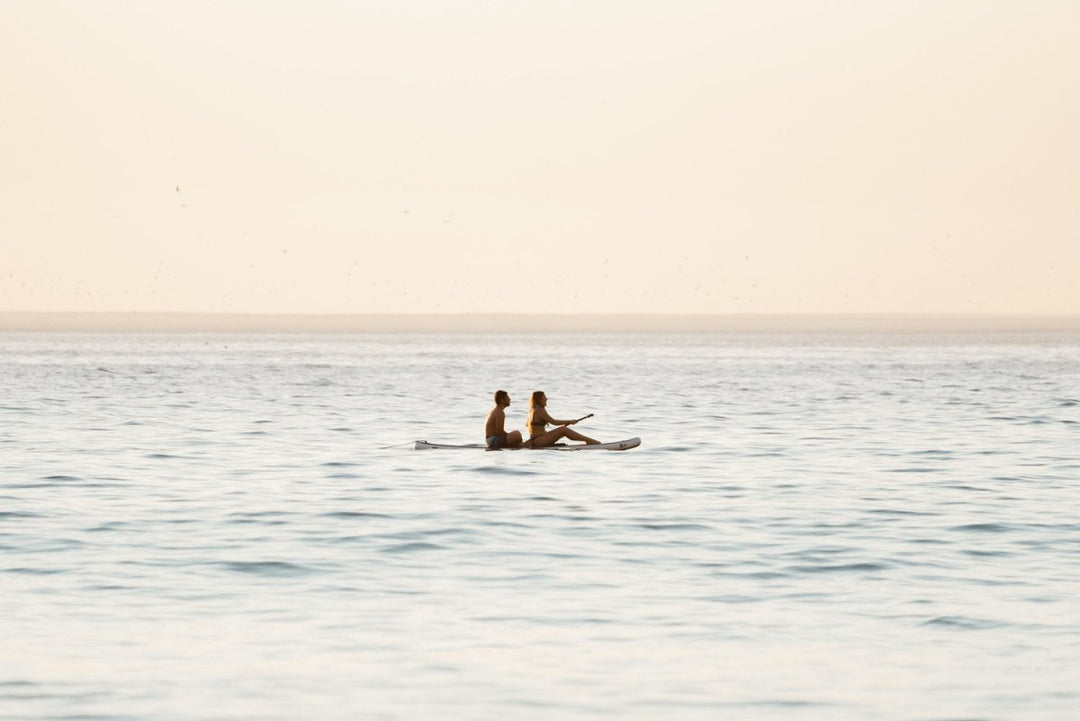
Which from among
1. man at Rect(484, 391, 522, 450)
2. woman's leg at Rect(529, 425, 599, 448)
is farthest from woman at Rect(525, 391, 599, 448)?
man at Rect(484, 391, 522, 450)

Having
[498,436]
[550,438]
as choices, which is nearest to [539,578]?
[498,436]

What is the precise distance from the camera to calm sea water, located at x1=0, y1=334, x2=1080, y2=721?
44.4 feet

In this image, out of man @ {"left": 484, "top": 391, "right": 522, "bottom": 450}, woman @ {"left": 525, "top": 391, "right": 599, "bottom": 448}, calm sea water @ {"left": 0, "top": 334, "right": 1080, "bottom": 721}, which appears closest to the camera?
calm sea water @ {"left": 0, "top": 334, "right": 1080, "bottom": 721}

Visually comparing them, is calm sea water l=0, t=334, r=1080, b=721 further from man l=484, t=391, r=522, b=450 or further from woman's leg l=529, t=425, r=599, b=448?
woman's leg l=529, t=425, r=599, b=448

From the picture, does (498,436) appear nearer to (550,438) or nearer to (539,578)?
(550,438)

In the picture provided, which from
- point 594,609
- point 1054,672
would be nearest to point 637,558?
point 594,609

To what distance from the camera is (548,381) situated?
9144 cm

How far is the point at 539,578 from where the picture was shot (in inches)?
744

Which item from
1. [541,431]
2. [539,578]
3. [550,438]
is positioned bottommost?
[539,578]

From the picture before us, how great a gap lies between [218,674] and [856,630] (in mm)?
5907

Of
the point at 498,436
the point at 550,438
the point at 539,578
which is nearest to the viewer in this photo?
the point at 539,578

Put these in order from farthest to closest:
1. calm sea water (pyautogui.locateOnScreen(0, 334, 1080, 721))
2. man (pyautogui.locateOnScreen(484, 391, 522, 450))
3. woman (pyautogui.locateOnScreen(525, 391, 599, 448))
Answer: man (pyautogui.locateOnScreen(484, 391, 522, 450)) < woman (pyautogui.locateOnScreen(525, 391, 599, 448)) < calm sea water (pyautogui.locateOnScreen(0, 334, 1080, 721))

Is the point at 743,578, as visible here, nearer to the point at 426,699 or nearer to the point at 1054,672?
the point at 1054,672

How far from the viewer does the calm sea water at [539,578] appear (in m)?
13.5
